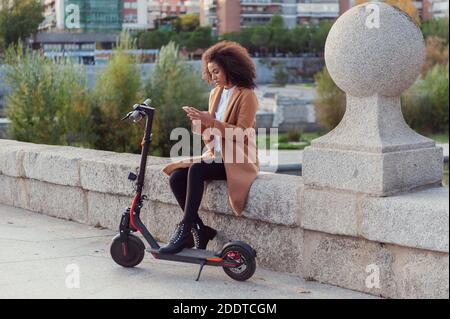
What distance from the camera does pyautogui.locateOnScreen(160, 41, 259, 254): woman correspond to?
5.40m

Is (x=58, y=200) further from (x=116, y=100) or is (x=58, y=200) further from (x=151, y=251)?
(x=116, y=100)

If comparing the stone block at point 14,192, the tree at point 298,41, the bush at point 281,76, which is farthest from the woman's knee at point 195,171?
the tree at point 298,41

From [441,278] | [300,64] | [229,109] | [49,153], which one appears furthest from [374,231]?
[300,64]

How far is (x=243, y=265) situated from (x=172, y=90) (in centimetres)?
2261

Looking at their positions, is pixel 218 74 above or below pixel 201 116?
above

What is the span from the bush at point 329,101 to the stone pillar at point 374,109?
3229 centimetres

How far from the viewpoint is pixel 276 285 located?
5.23m

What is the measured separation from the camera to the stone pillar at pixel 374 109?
494 centimetres

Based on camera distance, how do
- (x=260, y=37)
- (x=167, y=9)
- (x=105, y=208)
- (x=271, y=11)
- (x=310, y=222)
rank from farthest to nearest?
(x=271, y=11) → (x=167, y=9) → (x=260, y=37) → (x=105, y=208) → (x=310, y=222)

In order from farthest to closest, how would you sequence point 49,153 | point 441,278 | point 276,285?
1. point 49,153
2. point 276,285
3. point 441,278

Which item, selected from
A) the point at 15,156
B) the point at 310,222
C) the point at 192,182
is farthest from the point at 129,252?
the point at 15,156

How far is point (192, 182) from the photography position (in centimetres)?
540

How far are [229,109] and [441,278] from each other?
1.81 m
